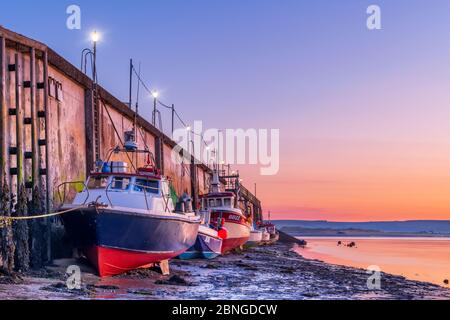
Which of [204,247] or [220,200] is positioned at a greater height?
[220,200]

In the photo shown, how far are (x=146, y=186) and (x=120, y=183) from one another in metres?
0.73

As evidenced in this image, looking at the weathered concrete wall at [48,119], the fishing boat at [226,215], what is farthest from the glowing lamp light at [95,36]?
the fishing boat at [226,215]

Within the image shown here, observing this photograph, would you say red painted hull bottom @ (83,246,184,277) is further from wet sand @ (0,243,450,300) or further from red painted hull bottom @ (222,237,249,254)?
red painted hull bottom @ (222,237,249,254)

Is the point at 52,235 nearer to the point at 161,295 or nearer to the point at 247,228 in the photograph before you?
the point at 161,295

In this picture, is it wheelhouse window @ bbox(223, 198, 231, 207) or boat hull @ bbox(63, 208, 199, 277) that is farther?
wheelhouse window @ bbox(223, 198, 231, 207)

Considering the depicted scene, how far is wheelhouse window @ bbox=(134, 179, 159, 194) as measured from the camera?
1560 cm

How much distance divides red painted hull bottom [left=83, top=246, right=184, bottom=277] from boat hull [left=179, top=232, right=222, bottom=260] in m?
8.62

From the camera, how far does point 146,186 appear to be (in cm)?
1556

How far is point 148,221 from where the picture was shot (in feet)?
47.2

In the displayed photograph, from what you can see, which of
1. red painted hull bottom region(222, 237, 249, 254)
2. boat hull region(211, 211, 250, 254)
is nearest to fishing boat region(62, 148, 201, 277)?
red painted hull bottom region(222, 237, 249, 254)

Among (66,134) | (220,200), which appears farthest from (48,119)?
(220,200)

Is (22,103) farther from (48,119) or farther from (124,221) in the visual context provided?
(124,221)

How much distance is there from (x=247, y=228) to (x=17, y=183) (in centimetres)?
2395
